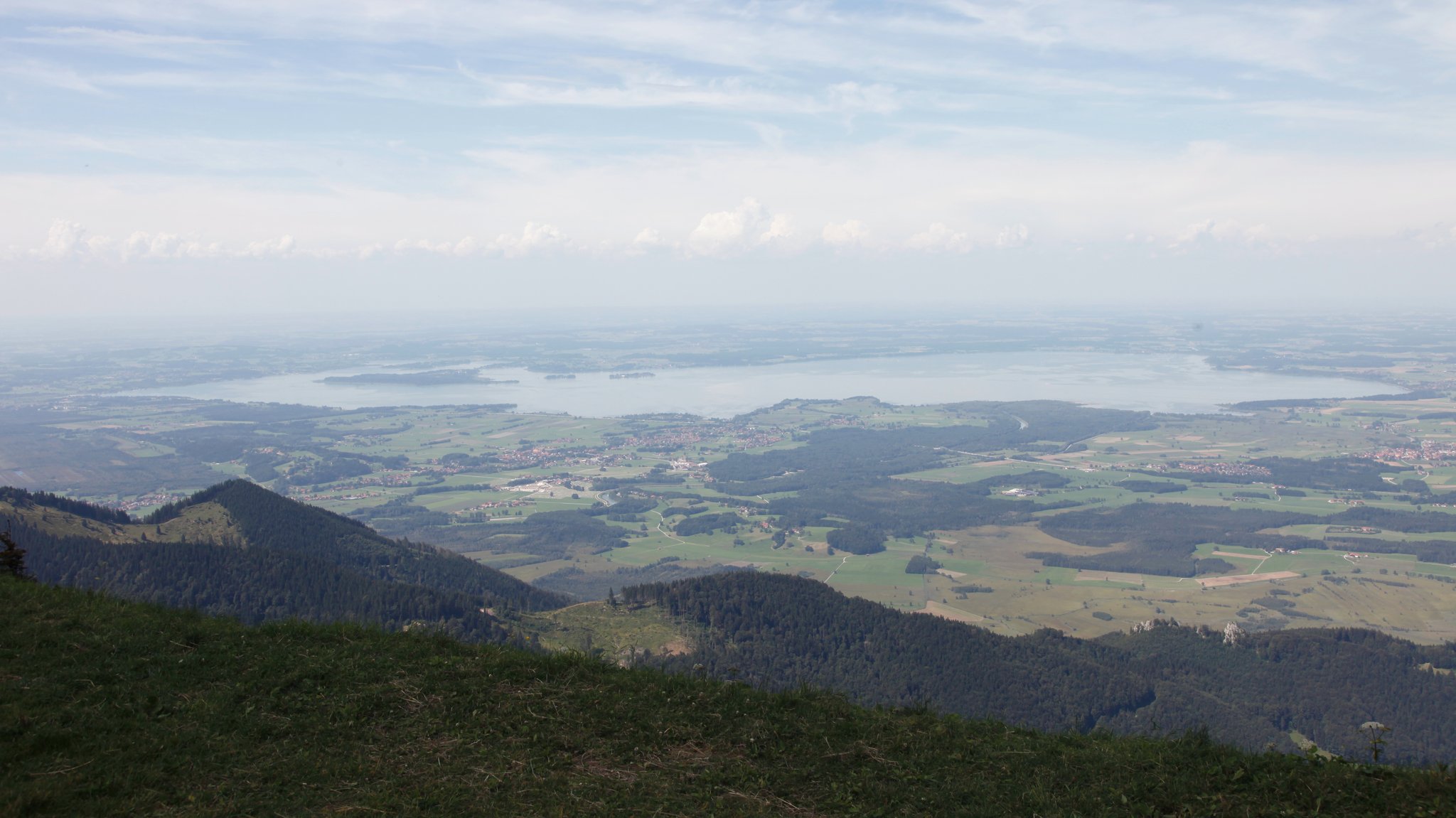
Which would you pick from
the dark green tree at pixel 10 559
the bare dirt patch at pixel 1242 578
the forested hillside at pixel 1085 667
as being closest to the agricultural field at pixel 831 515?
the bare dirt patch at pixel 1242 578

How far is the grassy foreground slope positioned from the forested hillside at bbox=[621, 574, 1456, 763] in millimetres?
22472

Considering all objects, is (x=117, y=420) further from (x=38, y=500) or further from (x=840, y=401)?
(x=840, y=401)

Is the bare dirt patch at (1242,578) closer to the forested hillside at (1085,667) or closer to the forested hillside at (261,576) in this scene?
the forested hillside at (1085,667)

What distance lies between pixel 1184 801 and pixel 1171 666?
130 ft

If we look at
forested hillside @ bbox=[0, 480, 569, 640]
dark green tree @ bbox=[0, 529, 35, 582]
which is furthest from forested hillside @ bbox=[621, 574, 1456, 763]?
dark green tree @ bbox=[0, 529, 35, 582]

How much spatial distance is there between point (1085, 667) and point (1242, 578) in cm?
3810

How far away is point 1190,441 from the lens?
426 ft

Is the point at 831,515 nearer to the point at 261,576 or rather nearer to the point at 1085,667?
the point at 1085,667

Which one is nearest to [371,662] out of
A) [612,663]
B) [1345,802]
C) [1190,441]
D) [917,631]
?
[612,663]

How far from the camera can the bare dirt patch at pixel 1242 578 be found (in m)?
67.4

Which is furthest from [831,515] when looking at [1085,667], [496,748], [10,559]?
[496,748]

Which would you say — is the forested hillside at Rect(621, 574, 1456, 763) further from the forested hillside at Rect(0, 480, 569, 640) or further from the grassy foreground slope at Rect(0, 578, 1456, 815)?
the grassy foreground slope at Rect(0, 578, 1456, 815)

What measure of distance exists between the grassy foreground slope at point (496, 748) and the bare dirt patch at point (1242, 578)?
217 ft

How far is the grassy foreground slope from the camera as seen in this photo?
8539mm
